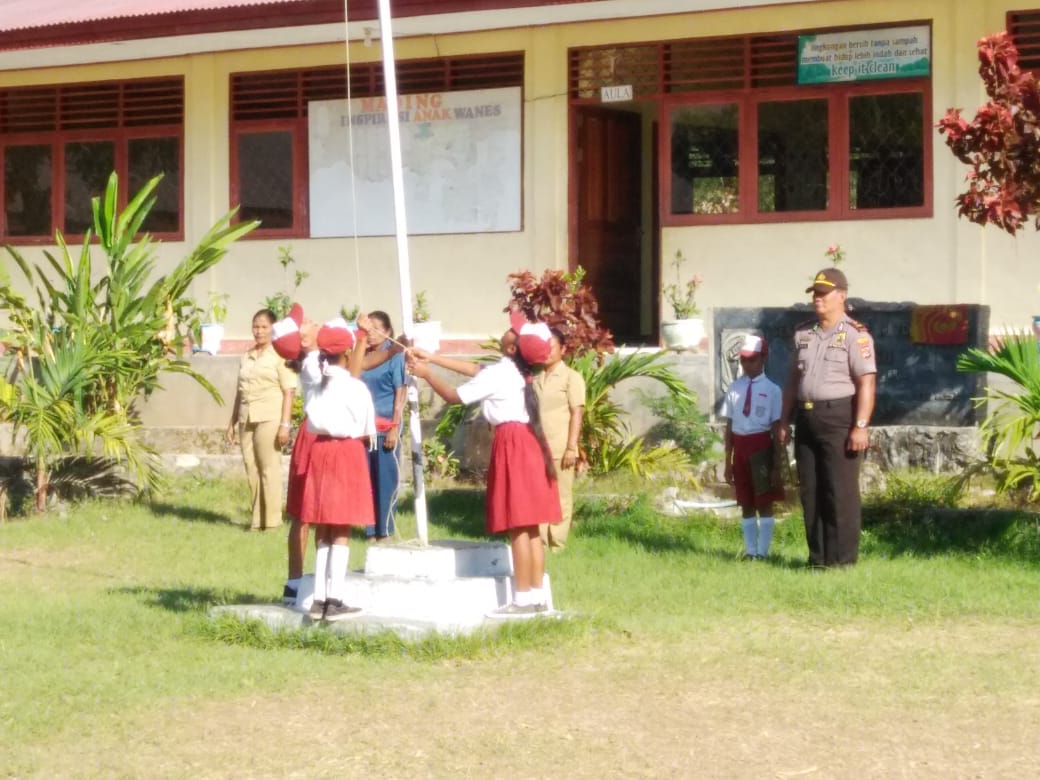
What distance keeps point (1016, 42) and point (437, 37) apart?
5.38 meters

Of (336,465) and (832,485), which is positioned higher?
(336,465)

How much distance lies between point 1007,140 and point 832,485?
2.34 m

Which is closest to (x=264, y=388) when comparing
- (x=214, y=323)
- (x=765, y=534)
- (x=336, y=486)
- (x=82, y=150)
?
(x=214, y=323)

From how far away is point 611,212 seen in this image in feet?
56.9

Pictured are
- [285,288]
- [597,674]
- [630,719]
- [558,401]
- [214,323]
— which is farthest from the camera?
[285,288]

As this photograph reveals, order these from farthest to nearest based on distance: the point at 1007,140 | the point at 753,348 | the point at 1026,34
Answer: the point at 1026,34, the point at 753,348, the point at 1007,140

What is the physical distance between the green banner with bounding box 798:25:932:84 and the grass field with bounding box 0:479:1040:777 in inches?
188

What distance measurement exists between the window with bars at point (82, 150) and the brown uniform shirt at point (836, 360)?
30.9ft

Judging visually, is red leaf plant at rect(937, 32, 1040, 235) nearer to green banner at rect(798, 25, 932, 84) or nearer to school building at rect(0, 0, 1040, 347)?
school building at rect(0, 0, 1040, 347)

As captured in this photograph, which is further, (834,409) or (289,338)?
(834,409)

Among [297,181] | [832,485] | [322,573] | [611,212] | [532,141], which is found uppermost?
[532,141]

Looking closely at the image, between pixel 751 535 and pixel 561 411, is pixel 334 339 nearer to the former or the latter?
pixel 561 411

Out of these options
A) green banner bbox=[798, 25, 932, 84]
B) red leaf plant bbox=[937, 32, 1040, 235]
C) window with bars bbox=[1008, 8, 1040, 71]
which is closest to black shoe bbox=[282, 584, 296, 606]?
red leaf plant bbox=[937, 32, 1040, 235]

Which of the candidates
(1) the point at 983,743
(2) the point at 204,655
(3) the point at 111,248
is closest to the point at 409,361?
(2) the point at 204,655
